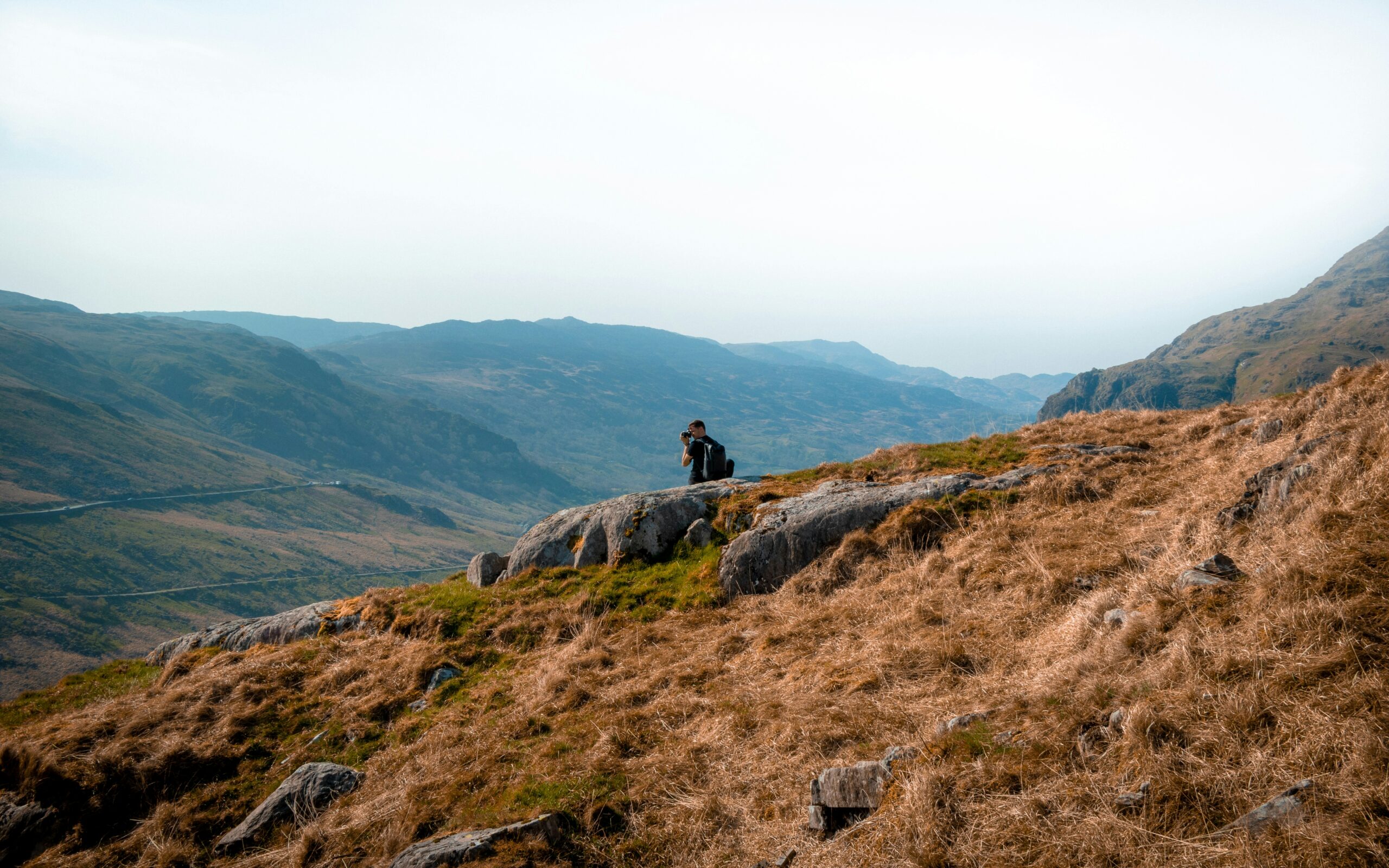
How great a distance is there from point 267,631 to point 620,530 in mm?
10793

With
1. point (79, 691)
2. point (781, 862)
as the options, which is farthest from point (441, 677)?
point (79, 691)

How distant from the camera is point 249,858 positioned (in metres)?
9.79

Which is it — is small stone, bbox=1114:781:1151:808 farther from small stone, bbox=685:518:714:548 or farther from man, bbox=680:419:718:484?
man, bbox=680:419:718:484

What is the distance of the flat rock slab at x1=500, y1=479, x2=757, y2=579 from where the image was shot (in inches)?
A: 708

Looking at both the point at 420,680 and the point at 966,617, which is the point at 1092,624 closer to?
the point at 966,617

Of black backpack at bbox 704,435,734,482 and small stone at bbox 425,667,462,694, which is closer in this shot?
small stone at bbox 425,667,462,694

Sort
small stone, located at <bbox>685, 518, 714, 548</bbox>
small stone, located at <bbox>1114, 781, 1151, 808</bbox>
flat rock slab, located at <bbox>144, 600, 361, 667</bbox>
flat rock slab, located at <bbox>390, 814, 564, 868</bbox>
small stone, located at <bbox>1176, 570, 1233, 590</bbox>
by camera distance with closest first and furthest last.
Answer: small stone, located at <bbox>1114, 781, 1151, 808</bbox>
flat rock slab, located at <bbox>390, 814, 564, 868</bbox>
small stone, located at <bbox>1176, 570, 1233, 590</bbox>
small stone, located at <bbox>685, 518, 714, 548</bbox>
flat rock slab, located at <bbox>144, 600, 361, 667</bbox>

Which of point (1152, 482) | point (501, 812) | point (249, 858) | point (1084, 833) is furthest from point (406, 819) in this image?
point (1152, 482)

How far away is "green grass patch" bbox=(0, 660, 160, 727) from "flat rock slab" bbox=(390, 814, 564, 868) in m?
13.7

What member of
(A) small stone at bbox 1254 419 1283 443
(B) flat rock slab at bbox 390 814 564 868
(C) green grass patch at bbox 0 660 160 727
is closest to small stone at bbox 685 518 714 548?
(B) flat rock slab at bbox 390 814 564 868

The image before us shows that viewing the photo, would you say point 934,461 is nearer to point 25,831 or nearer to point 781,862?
point 781,862

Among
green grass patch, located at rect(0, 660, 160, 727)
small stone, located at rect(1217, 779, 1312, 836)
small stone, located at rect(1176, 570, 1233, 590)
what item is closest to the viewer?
small stone, located at rect(1217, 779, 1312, 836)

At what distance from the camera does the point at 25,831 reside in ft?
34.7

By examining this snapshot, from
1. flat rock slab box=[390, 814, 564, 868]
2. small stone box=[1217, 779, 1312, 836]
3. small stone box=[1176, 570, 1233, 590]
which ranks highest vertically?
small stone box=[1176, 570, 1233, 590]
